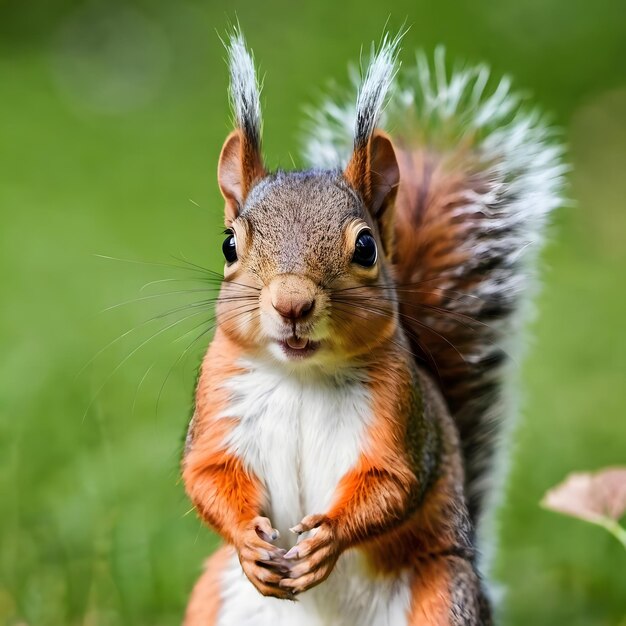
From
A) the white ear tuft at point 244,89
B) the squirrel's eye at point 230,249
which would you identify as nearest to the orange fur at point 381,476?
the squirrel's eye at point 230,249

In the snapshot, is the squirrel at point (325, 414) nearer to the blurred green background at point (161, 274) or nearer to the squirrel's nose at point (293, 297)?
the squirrel's nose at point (293, 297)

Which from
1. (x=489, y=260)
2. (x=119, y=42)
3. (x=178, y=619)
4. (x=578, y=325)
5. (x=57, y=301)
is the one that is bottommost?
(x=178, y=619)

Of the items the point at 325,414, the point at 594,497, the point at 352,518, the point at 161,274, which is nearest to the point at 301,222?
the point at 325,414

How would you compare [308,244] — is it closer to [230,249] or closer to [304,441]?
[230,249]

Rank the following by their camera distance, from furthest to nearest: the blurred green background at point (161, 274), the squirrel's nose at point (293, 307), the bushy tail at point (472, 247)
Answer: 1. the blurred green background at point (161, 274)
2. the bushy tail at point (472, 247)
3. the squirrel's nose at point (293, 307)

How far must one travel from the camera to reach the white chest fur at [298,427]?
4.85ft

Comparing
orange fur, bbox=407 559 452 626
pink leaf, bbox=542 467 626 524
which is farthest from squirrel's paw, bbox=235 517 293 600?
pink leaf, bbox=542 467 626 524

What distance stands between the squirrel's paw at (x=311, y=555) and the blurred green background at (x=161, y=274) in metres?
0.28

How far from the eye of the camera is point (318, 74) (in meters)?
4.68

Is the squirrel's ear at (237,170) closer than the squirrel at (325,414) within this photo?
No

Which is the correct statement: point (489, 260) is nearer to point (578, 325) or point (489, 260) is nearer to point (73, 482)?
point (73, 482)

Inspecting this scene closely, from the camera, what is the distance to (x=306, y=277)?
1.37 metres

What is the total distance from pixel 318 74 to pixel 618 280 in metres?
1.58

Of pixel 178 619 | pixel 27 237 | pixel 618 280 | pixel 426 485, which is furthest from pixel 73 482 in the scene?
pixel 618 280
